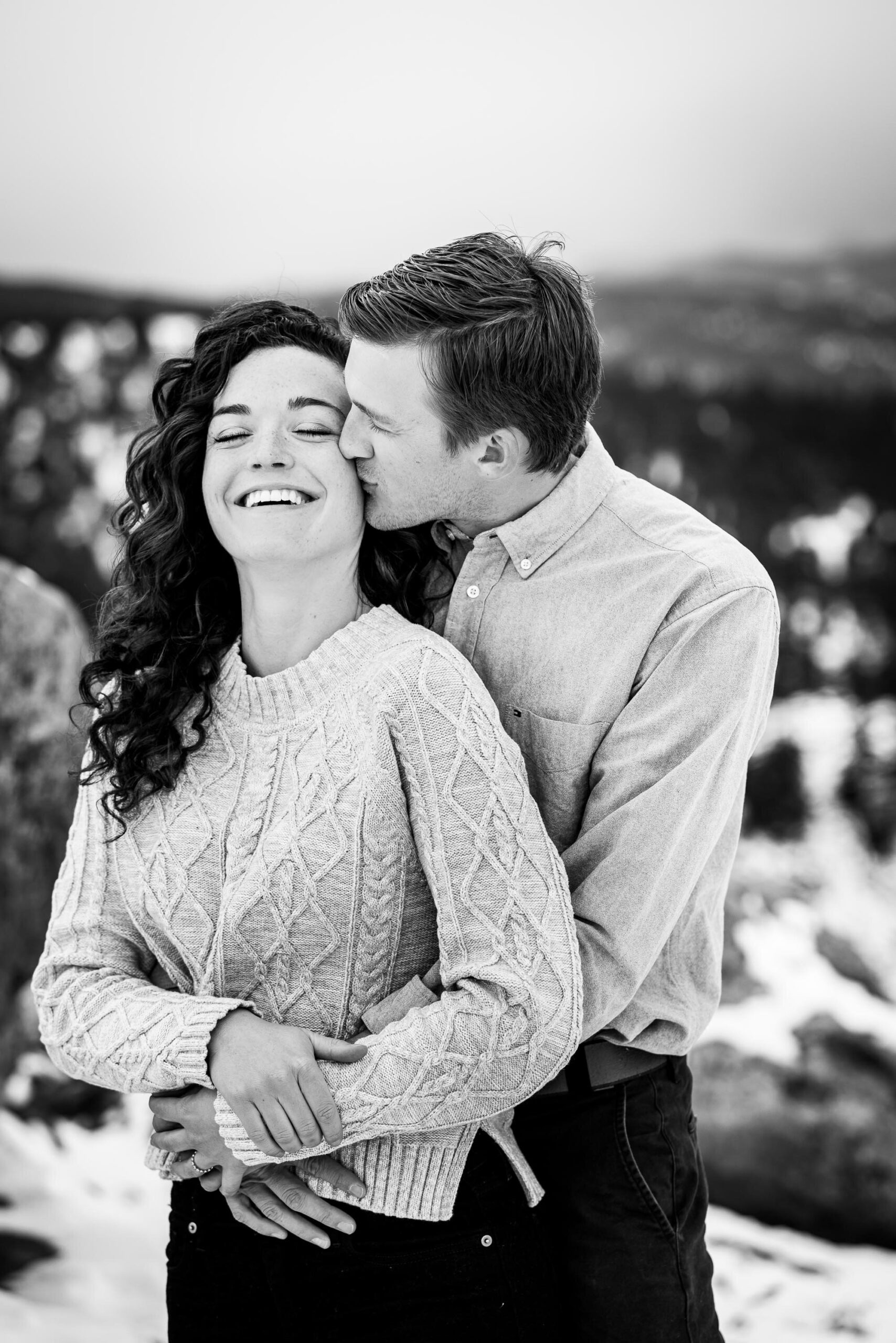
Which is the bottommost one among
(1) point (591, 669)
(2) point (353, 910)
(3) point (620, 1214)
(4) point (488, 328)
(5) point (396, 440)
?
(3) point (620, 1214)

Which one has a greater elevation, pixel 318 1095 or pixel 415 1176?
pixel 318 1095

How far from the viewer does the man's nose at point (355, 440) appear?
1439 millimetres

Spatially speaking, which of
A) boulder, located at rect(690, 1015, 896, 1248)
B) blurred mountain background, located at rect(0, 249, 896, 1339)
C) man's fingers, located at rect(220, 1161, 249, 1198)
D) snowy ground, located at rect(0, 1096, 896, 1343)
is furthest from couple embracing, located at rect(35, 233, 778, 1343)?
blurred mountain background, located at rect(0, 249, 896, 1339)

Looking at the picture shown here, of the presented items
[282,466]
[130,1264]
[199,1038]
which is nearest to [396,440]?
[282,466]

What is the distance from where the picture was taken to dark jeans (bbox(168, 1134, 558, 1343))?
1341mm

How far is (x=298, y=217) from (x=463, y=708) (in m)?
2.74

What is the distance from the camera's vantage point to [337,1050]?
4.19ft

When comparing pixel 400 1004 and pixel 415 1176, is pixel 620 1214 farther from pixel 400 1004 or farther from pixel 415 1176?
pixel 400 1004

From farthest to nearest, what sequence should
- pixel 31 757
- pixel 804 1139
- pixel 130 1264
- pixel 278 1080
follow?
pixel 804 1139, pixel 31 757, pixel 130 1264, pixel 278 1080

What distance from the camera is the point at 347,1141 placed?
129 cm

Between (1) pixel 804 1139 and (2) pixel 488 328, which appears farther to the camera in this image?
(1) pixel 804 1139

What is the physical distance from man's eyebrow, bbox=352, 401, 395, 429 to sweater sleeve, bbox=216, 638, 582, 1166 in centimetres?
35

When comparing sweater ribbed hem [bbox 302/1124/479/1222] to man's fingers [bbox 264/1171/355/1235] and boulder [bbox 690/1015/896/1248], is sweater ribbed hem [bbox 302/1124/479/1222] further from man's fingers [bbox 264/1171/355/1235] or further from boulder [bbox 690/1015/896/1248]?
boulder [bbox 690/1015/896/1248]

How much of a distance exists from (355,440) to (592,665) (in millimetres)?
389
